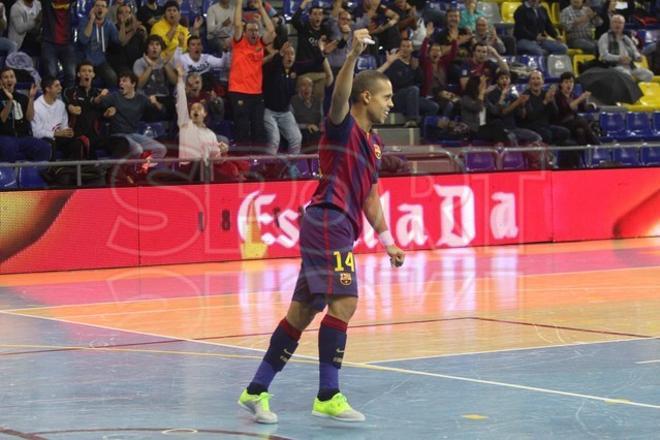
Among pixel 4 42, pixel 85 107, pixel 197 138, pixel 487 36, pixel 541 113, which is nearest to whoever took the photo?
pixel 85 107

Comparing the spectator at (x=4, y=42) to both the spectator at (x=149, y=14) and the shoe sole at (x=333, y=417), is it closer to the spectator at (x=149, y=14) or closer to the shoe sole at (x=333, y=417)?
the spectator at (x=149, y=14)

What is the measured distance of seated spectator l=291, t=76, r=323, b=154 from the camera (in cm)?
2192

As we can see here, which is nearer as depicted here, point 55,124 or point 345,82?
point 345,82

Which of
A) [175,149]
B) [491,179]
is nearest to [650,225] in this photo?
[491,179]

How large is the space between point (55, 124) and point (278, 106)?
12.0ft

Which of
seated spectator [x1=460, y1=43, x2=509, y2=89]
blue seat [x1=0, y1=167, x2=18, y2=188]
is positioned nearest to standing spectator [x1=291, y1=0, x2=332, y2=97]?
seated spectator [x1=460, y1=43, x2=509, y2=89]

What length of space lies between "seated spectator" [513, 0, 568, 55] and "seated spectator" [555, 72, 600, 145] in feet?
9.32

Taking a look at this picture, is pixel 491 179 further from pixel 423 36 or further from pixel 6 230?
pixel 6 230

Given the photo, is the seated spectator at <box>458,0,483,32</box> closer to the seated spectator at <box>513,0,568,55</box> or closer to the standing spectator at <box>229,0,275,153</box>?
the seated spectator at <box>513,0,568,55</box>

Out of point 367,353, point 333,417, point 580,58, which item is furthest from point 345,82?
point 580,58

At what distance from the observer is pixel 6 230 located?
18750 millimetres

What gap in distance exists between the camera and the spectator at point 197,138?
2017 cm

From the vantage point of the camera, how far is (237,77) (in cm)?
2125

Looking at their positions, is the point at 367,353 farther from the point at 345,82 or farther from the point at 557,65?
the point at 557,65
